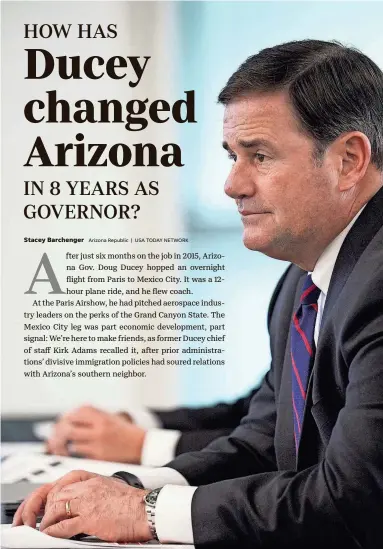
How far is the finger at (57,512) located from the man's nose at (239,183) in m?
0.63

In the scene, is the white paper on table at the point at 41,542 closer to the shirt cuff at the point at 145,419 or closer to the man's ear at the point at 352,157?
the man's ear at the point at 352,157

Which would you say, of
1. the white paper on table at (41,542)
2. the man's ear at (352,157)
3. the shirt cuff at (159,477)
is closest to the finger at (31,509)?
the white paper on table at (41,542)

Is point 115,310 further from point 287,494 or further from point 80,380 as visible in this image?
point 287,494

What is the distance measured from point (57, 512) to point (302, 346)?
54 centimetres

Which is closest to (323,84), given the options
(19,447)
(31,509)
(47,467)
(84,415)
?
(31,509)

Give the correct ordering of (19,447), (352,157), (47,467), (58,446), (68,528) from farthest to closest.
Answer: (19,447) → (58,446) → (47,467) → (352,157) → (68,528)

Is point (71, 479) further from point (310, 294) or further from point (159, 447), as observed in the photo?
point (159, 447)

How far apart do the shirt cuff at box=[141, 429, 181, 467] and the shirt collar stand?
878mm

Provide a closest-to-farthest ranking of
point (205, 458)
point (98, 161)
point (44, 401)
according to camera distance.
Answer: point (205, 458), point (98, 161), point (44, 401)

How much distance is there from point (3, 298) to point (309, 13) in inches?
39.0

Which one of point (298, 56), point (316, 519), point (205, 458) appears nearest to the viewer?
point (316, 519)

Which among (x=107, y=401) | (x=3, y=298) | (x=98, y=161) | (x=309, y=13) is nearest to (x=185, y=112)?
(x=98, y=161)

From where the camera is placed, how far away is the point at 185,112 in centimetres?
200

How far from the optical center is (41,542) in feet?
4.48
